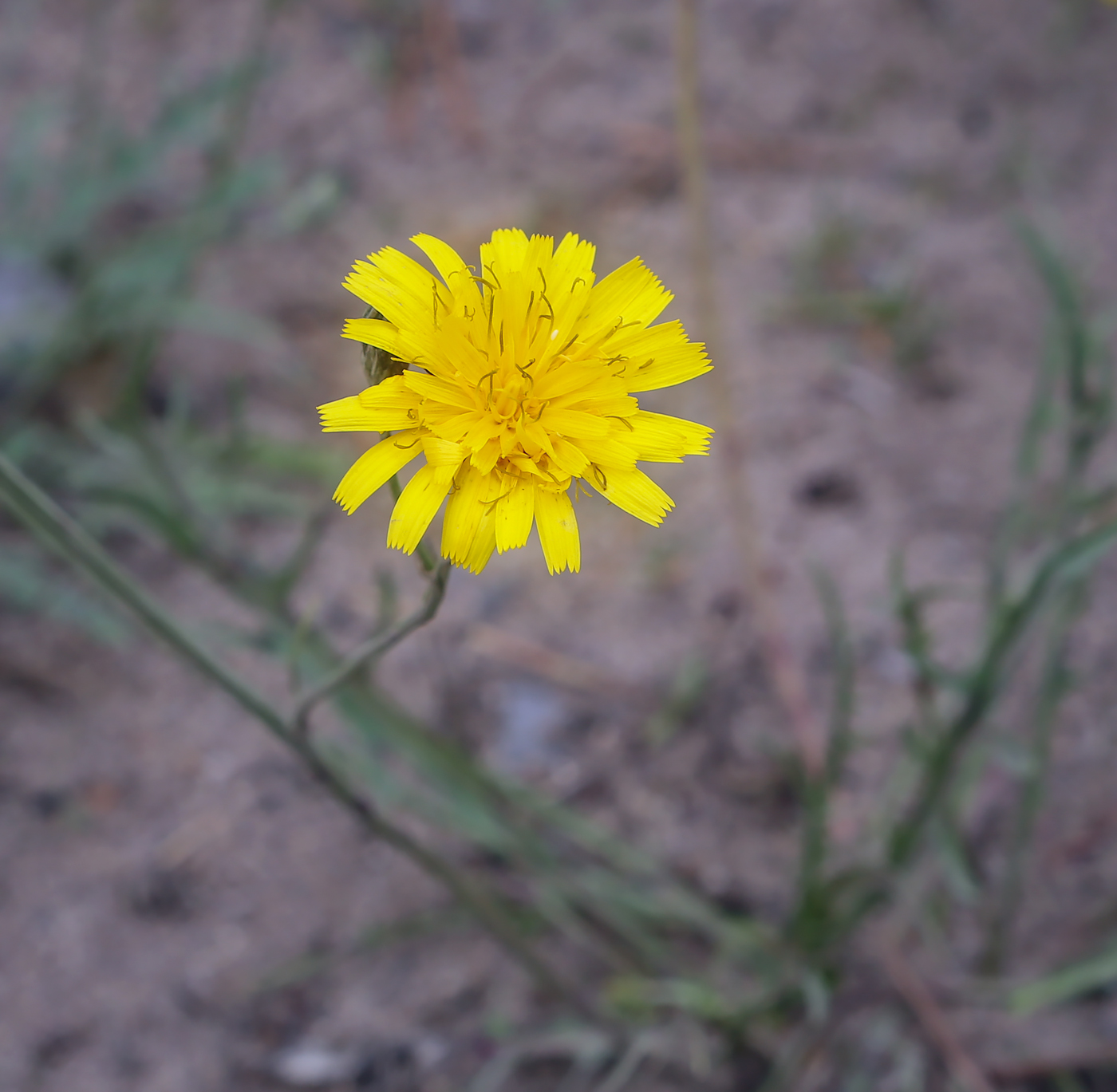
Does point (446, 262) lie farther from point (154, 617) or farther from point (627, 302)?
point (154, 617)

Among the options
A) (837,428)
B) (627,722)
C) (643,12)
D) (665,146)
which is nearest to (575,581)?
(627,722)

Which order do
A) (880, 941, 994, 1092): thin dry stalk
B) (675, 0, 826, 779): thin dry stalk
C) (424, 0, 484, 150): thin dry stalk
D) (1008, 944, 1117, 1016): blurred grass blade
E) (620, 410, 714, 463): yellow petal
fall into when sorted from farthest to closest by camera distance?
(424, 0, 484, 150): thin dry stalk, (675, 0, 826, 779): thin dry stalk, (880, 941, 994, 1092): thin dry stalk, (1008, 944, 1117, 1016): blurred grass blade, (620, 410, 714, 463): yellow petal

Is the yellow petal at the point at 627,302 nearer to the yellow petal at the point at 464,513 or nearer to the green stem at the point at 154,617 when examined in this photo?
the yellow petal at the point at 464,513

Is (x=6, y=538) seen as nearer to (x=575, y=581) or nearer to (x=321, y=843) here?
(x=321, y=843)

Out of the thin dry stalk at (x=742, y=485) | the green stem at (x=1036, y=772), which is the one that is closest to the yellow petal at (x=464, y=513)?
the green stem at (x=1036, y=772)

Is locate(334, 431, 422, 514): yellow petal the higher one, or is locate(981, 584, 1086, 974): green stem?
locate(334, 431, 422, 514): yellow petal

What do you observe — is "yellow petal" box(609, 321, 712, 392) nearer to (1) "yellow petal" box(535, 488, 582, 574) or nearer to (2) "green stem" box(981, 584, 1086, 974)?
(1) "yellow petal" box(535, 488, 582, 574)

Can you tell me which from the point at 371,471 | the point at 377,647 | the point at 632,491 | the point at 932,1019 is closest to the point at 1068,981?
the point at 932,1019

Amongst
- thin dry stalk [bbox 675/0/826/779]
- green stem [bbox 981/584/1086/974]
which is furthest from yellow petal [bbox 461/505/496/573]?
thin dry stalk [bbox 675/0/826/779]

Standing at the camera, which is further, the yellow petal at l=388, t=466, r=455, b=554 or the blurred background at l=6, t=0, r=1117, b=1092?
the blurred background at l=6, t=0, r=1117, b=1092
